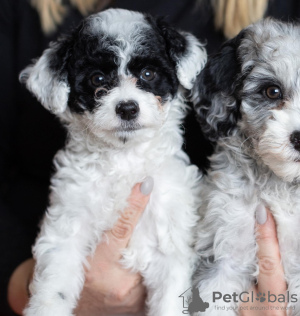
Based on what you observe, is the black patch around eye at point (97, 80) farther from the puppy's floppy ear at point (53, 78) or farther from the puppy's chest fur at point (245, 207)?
the puppy's chest fur at point (245, 207)

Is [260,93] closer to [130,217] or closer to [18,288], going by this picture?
[130,217]

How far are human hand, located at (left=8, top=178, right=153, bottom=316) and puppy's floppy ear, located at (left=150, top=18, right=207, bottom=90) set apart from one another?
594 millimetres

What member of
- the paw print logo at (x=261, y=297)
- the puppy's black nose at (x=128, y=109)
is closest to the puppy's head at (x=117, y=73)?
the puppy's black nose at (x=128, y=109)

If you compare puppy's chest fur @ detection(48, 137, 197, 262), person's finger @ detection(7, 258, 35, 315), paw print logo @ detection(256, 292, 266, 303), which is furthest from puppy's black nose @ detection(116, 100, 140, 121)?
person's finger @ detection(7, 258, 35, 315)

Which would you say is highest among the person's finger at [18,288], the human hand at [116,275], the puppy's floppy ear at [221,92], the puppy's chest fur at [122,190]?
the puppy's floppy ear at [221,92]

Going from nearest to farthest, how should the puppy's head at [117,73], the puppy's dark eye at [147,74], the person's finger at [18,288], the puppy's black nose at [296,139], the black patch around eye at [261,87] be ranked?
the puppy's black nose at [296,139], the black patch around eye at [261,87], the puppy's head at [117,73], the puppy's dark eye at [147,74], the person's finger at [18,288]

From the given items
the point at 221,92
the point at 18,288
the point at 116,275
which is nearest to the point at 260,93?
the point at 221,92

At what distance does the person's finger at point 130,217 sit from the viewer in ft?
7.84

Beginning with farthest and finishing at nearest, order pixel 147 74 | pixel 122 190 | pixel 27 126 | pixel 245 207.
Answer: pixel 27 126 < pixel 122 190 < pixel 147 74 < pixel 245 207

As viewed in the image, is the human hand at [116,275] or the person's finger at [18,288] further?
the person's finger at [18,288]

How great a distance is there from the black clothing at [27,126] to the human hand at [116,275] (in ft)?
2.20

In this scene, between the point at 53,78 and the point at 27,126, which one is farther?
the point at 27,126

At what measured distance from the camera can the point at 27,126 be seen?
315 centimetres

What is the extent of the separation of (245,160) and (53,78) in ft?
3.62
